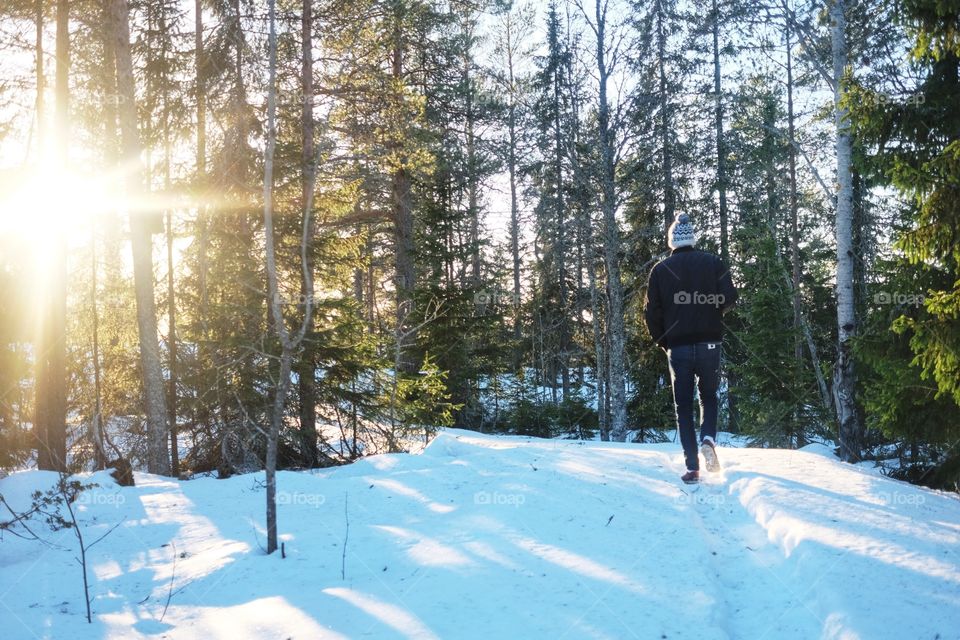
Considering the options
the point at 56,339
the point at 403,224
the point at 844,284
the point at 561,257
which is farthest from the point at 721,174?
the point at 56,339

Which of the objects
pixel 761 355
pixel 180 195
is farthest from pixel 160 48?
pixel 761 355

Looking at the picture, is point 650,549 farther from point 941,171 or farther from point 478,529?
point 941,171

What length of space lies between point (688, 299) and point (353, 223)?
35.3 feet

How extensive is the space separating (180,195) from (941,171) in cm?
1294

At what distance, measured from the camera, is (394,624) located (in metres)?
2.81

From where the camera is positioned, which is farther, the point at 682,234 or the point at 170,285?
the point at 170,285

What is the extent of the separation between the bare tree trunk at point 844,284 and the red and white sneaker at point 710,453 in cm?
353

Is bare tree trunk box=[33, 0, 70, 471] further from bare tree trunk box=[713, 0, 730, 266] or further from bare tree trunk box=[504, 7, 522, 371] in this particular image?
bare tree trunk box=[713, 0, 730, 266]

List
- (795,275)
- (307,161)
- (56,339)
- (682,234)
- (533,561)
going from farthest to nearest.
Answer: (795,275)
(56,339)
(307,161)
(682,234)
(533,561)

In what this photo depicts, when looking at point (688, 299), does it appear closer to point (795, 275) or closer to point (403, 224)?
point (403, 224)

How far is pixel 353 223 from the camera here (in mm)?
14508

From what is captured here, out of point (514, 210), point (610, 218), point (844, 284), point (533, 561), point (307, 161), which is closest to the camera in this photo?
point (533, 561)

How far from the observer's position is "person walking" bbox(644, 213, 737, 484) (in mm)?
5266

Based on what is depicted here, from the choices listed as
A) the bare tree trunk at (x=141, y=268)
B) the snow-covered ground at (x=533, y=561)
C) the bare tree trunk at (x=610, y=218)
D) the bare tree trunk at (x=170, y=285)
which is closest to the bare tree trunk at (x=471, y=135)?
the bare tree trunk at (x=610, y=218)
